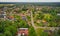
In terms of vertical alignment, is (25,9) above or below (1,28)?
above

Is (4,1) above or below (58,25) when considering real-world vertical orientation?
above

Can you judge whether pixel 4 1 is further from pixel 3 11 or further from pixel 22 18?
pixel 22 18

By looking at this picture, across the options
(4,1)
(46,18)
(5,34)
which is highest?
(4,1)

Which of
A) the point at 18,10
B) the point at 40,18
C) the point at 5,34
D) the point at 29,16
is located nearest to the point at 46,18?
the point at 40,18

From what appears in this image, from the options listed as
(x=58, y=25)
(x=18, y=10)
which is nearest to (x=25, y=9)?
(x=18, y=10)

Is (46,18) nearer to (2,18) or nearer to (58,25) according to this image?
(58,25)

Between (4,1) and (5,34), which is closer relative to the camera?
(5,34)

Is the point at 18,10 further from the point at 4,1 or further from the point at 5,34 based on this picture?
the point at 5,34

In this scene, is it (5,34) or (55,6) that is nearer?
(5,34)
